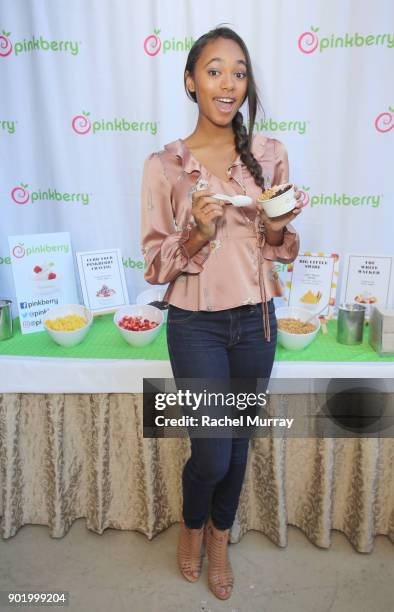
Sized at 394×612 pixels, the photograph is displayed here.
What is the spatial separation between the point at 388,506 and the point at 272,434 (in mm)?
555

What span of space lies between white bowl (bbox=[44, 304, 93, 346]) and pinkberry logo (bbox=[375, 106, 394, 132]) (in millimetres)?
1381

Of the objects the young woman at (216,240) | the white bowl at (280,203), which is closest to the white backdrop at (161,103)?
the young woman at (216,240)

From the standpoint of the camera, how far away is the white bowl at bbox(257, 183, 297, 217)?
1.27m

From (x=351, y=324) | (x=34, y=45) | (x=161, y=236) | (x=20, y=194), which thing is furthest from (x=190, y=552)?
(x=34, y=45)

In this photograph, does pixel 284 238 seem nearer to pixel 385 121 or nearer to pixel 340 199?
pixel 340 199

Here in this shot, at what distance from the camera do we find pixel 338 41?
1.87 m

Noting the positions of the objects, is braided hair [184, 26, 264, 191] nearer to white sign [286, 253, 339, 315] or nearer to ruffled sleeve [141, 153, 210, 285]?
ruffled sleeve [141, 153, 210, 285]

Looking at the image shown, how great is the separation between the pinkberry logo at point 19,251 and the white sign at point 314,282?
1.11 m

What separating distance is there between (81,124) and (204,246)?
100 centimetres

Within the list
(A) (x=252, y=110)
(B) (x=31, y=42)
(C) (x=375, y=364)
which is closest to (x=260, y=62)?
(A) (x=252, y=110)

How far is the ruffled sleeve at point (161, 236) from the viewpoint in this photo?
136 cm

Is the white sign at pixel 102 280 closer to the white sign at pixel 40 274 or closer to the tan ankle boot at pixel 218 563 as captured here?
the white sign at pixel 40 274

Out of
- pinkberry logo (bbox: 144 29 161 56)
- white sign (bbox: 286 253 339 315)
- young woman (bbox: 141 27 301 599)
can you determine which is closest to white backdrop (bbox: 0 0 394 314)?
pinkberry logo (bbox: 144 29 161 56)

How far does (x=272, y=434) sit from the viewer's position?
1.77 metres
